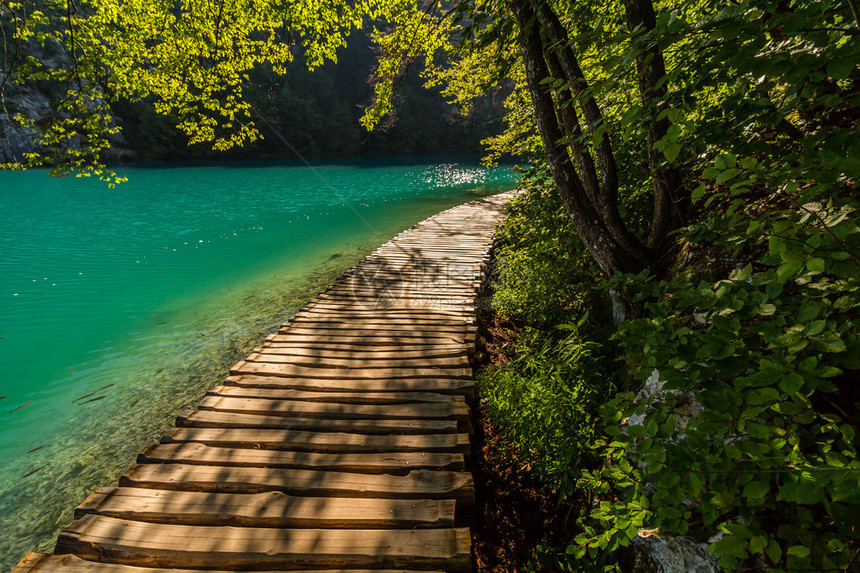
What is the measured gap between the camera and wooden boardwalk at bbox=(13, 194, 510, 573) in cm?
238

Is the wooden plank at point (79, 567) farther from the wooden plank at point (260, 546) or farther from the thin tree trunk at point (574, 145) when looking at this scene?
the thin tree trunk at point (574, 145)

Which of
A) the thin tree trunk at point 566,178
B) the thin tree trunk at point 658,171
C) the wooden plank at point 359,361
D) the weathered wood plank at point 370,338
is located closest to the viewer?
the thin tree trunk at point 658,171

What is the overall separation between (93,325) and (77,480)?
5400 mm

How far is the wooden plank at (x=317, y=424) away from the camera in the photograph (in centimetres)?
351

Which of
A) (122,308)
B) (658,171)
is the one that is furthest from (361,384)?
Result: (122,308)

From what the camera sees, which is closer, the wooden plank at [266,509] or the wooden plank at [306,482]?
the wooden plank at [266,509]

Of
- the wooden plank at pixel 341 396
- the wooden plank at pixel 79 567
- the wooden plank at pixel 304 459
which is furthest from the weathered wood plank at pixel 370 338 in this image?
the wooden plank at pixel 79 567

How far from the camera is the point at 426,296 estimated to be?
6977mm

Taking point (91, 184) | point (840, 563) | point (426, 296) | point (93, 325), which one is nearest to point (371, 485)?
point (840, 563)

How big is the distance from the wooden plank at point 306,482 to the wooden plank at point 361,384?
3.80 feet

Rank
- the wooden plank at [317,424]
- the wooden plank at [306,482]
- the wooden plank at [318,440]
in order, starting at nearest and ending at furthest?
the wooden plank at [306,482], the wooden plank at [318,440], the wooden plank at [317,424]

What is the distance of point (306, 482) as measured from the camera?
291 centimetres

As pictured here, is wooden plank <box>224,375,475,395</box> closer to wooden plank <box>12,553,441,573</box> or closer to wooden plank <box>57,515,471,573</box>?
wooden plank <box>57,515,471,573</box>

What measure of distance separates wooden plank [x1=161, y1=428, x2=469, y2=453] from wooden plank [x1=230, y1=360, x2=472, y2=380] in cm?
97
